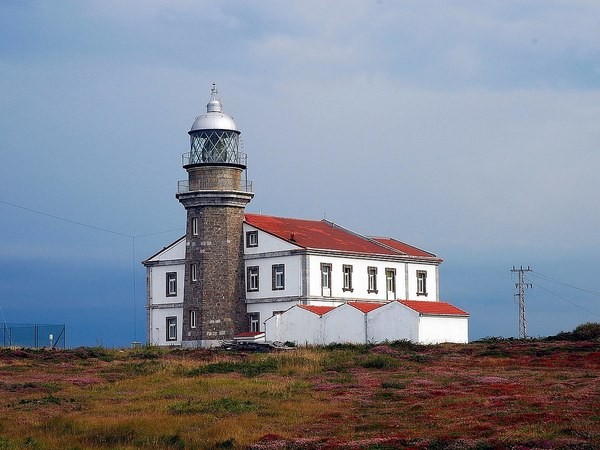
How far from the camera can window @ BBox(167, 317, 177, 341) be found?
63750mm

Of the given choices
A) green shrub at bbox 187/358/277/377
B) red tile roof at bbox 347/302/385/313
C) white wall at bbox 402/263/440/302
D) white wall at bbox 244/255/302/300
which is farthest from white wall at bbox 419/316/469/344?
green shrub at bbox 187/358/277/377

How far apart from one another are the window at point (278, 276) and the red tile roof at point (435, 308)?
7726 millimetres

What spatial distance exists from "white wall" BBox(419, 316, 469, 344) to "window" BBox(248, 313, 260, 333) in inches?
437

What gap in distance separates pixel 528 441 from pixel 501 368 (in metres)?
18.1

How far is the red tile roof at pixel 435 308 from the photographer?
54.3 m

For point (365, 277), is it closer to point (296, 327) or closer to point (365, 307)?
point (365, 307)

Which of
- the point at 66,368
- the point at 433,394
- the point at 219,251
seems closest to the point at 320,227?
the point at 219,251

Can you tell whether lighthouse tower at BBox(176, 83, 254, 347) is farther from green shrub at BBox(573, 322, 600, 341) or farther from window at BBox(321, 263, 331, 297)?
green shrub at BBox(573, 322, 600, 341)

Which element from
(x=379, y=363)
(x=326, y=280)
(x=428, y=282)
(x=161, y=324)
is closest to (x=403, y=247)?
(x=428, y=282)

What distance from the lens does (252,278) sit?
61938 mm

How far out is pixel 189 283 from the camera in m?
61.1

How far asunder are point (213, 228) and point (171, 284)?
18.8 ft

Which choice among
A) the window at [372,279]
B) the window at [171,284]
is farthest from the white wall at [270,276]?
the window at [372,279]

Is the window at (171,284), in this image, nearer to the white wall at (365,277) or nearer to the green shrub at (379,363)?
the white wall at (365,277)
